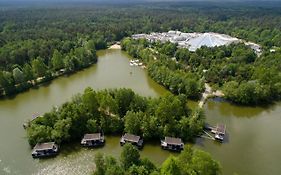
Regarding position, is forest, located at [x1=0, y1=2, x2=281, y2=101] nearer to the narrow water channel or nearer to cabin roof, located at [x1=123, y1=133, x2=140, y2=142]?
the narrow water channel

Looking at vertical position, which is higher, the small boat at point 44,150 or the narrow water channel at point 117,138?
the small boat at point 44,150

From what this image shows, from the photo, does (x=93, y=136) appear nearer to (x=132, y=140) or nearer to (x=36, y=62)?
(x=132, y=140)

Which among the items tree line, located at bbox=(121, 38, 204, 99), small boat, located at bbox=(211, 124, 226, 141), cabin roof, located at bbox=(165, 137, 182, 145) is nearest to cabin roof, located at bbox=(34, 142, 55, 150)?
A: cabin roof, located at bbox=(165, 137, 182, 145)

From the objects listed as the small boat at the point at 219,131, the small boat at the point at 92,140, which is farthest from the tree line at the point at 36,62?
the small boat at the point at 219,131

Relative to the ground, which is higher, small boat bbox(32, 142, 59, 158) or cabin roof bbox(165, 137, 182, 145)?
cabin roof bbox(165, 137, 182, 145)

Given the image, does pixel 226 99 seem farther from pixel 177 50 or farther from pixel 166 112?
pixel 177 50

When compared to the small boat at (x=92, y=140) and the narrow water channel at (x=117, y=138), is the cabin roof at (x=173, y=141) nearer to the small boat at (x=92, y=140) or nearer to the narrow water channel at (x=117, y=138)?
the narrow water channel at (x=117, y=138)

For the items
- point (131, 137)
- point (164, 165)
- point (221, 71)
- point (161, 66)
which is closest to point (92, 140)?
point (131, 137)
